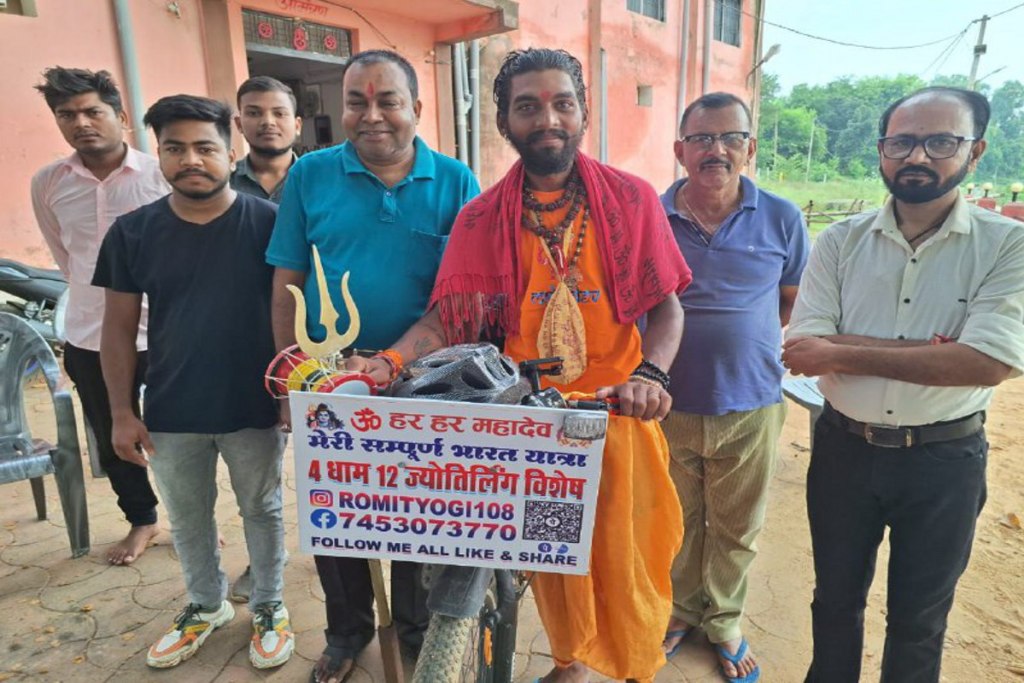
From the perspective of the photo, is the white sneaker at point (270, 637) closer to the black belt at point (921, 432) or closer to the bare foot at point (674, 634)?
the bare foot at point (674, 634)

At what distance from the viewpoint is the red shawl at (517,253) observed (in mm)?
1817

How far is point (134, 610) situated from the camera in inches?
108

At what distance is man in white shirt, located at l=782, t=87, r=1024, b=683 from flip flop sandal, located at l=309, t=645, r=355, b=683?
171 centimetres

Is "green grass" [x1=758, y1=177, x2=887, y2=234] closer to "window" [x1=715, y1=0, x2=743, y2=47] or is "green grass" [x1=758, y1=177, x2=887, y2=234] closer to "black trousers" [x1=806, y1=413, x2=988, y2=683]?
"window" [x1=715, y1=0, x2=743, y2=47]

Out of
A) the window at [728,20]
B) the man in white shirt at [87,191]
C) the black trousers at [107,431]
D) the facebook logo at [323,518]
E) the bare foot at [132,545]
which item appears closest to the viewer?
the facebook logo at [323,518]

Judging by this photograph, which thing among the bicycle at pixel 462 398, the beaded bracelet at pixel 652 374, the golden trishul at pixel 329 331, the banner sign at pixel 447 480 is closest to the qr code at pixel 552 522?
the banner sign at pixel 447 480

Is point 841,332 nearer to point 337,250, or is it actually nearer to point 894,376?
point 894,376

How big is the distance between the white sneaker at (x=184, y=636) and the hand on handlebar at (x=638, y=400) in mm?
2039

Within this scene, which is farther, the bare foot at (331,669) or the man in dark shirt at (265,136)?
the man in dark shirt at (265,136)

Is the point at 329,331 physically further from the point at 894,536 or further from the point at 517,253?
the point at 894,536

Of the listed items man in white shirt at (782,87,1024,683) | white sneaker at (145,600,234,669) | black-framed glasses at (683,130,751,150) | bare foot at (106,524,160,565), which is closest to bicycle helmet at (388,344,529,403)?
man in white shirt at (782,87,1024,683)

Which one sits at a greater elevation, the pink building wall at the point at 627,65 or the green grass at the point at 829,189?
the pink building wall at the point at 627,65

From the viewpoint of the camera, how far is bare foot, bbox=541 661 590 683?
219 centimetres

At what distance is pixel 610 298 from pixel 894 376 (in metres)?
0.78
